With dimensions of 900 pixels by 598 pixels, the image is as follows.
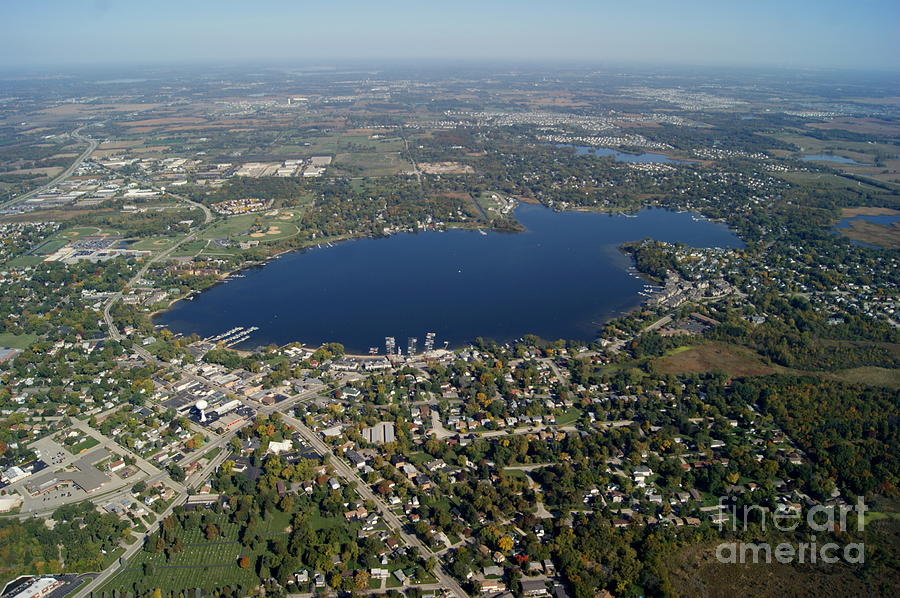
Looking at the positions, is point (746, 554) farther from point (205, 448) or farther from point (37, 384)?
point (37, 384)

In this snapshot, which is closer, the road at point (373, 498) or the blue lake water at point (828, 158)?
the road at point (373, 498)

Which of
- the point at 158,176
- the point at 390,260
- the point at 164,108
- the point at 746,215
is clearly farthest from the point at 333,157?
the point at 164,108

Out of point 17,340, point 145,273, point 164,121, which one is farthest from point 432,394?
point 164,121

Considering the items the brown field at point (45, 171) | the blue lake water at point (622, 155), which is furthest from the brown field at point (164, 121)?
the blue lake water at point (622, 155)

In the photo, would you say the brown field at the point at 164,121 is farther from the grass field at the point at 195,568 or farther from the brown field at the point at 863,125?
the brown field at the point at 863,125

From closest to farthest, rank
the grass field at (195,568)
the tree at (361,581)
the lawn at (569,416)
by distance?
the tree at (361,581) → the grass field at (195,568) → the lawn at (569,416)

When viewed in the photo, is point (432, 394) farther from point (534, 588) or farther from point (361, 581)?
point (534, 588)
